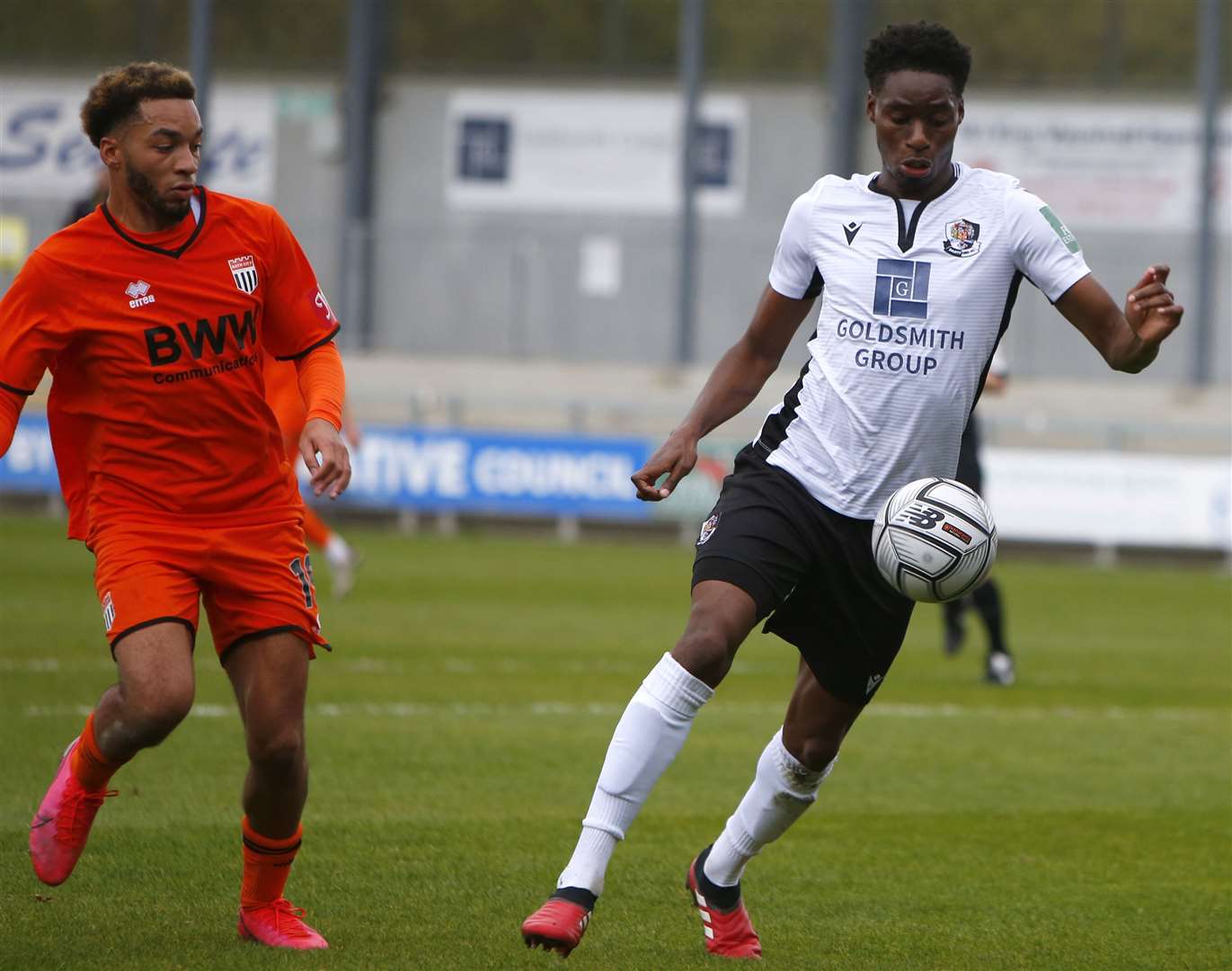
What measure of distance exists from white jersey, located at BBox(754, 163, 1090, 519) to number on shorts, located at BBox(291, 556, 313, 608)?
1.38m

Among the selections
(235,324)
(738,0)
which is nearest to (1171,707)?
(235,324)

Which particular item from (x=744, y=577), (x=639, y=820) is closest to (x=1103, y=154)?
(x=639, y=820)

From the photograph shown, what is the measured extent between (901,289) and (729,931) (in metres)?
1.88

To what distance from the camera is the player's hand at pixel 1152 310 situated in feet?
16.5

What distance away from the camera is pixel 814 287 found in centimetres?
556

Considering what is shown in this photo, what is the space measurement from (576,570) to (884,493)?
47.5 ft

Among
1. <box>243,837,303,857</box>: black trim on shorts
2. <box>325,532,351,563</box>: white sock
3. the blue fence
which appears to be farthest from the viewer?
the blue fence

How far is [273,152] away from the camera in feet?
119

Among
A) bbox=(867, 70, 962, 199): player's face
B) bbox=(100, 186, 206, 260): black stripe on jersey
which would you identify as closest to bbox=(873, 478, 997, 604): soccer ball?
bbox=(867, 70, 962, 199): player's face

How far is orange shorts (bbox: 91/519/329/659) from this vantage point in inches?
205

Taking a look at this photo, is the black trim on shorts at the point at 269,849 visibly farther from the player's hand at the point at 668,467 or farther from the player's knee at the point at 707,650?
the player's hand at the point at 668,467

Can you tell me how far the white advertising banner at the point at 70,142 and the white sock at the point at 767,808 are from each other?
3167 centimetres

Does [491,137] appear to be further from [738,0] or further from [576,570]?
[576,570]

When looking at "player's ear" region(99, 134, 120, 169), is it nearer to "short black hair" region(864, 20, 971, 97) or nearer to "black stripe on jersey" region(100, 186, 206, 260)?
"black stripe on jersey" region(100, 186, 206, 260)
